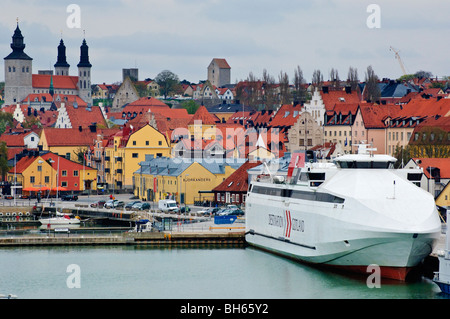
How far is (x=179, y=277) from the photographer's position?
50625mm

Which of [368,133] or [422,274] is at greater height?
[368,133]

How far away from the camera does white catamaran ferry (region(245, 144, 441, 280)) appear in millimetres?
46844

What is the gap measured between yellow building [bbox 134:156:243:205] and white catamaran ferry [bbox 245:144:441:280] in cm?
2760

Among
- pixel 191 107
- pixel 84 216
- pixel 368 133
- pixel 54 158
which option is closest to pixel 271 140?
pixel 368 133

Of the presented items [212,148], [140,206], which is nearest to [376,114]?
[212,148]

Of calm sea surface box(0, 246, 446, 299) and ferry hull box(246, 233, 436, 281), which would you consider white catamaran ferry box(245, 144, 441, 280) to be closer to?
ferry hull box(246, 233, 436, 281)

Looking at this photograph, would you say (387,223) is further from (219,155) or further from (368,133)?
(368,133)

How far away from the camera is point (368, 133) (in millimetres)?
103250

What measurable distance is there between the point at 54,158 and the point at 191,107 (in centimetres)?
9577

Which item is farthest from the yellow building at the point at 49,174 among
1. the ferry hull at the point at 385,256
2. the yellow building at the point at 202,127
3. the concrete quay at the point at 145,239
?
the ferry hull at the point at 385,256

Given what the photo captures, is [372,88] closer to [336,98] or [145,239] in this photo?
[336,98]

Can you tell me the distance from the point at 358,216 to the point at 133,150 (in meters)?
55.2

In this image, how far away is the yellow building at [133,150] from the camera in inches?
3969

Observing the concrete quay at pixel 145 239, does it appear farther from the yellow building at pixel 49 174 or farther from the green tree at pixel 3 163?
the green tree at pixel 3 163
